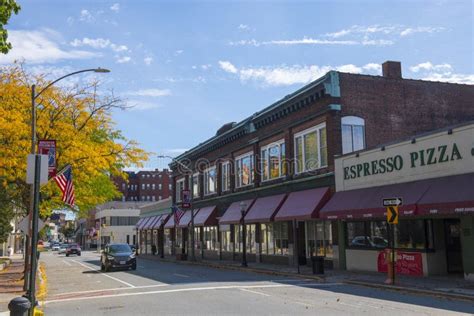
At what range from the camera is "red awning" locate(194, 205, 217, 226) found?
42.4 meters

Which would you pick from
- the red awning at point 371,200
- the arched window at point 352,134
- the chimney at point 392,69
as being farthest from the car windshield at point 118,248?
the chimney at point 392,69

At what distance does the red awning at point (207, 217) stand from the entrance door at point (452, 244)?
23.8m

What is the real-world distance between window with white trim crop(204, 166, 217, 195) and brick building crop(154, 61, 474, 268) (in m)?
6.74

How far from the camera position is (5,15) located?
1165 centimetres

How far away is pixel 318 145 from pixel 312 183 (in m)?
2.12

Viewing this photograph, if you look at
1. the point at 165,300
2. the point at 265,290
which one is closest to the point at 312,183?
the point at 265,290

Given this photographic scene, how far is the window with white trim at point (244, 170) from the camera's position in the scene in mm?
37603

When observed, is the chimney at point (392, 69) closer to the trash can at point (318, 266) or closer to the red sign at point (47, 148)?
the trash can at point (318, 266)

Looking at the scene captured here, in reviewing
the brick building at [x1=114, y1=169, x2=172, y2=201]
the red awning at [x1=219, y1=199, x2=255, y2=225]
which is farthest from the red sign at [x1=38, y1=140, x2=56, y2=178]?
the brick building at [x1=114, y1=169, x2=172, y2=201]

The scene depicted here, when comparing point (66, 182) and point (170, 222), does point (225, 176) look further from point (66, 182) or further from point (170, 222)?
point (66, 182)

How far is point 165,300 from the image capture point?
617 inches

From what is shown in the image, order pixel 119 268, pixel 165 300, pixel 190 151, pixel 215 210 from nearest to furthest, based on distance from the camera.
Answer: pixel 165 300, pixel 119 268, pixel 215 210, pixel 190 151

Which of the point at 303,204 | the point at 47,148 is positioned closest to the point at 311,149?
the point at 303,204

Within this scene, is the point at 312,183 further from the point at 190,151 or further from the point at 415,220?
the point at 190,151
